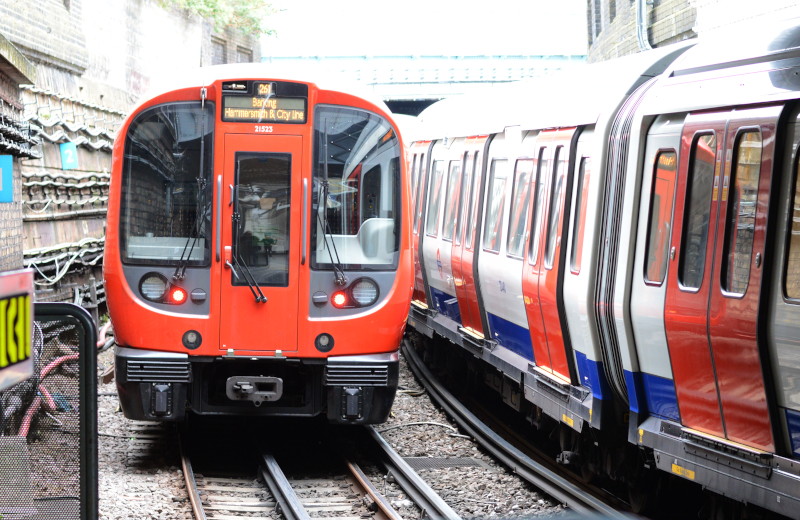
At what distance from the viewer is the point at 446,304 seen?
1417cm

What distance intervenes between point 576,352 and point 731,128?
274 centimetres

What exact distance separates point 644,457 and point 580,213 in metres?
1.93

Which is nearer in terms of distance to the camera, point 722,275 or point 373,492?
point 722,275

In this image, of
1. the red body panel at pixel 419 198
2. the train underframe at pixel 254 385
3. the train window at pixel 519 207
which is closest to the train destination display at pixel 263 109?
the train underframe at pixel 254 385

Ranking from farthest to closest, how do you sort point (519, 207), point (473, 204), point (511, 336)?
1. point (473, 204)
2. point (511, 336)
3. point (519, 207)

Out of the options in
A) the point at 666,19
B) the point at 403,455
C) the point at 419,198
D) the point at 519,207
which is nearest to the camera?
the point at 403,455

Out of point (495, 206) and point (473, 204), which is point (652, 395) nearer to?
point (495, 206)

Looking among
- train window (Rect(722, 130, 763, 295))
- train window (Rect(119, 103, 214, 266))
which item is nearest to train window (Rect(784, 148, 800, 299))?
train window (Rect(722, 130, 763, 295))

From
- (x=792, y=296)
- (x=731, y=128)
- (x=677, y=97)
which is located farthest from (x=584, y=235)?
(x=792, y=296)

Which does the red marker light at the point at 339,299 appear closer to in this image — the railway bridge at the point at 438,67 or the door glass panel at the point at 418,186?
the door glass panel at the point at 418,186

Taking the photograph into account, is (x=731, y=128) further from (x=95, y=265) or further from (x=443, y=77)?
(x=443, y=77)

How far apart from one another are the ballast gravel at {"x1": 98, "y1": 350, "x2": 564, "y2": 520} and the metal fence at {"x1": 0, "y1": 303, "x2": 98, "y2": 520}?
3517 mm

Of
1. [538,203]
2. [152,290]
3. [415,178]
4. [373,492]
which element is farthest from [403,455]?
[415,178]

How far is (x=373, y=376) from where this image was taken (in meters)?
9.33
